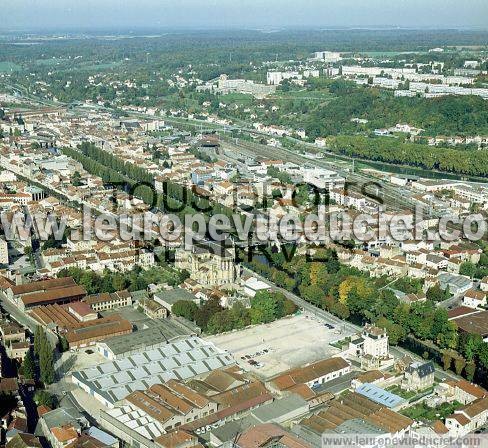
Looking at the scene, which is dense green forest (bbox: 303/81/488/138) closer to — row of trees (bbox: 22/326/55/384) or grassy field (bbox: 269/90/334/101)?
grassy field (bbox: 269/90/334/101)

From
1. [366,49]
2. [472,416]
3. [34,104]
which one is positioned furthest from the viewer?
[366,49]

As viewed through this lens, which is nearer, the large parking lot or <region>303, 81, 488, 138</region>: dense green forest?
the large parking lot

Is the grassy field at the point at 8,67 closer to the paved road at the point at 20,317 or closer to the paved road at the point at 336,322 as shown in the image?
the paved road at the point at 20,317

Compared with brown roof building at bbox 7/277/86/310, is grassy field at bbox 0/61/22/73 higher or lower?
higher

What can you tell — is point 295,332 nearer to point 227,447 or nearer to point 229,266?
point 229,266

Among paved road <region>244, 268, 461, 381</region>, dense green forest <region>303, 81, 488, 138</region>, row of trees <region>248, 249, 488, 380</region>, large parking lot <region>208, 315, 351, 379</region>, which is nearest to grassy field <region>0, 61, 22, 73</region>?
dense green forest <region>303, 81, 488, 138</region>

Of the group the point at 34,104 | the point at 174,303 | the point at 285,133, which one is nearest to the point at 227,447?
the point at 174,303

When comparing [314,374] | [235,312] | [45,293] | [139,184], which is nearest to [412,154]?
[139,184]
